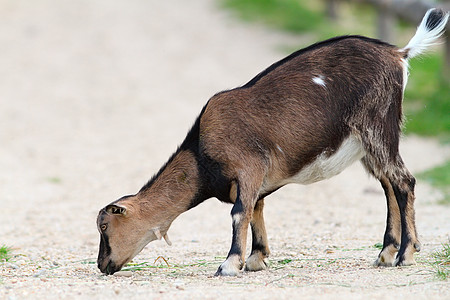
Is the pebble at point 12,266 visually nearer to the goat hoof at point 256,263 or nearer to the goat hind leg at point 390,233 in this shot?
the goat hoof at point 256,263

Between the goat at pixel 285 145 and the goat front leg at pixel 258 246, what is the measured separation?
2cm

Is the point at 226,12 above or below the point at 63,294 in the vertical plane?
above

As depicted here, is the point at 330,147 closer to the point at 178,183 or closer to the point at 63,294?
the point at 178,183

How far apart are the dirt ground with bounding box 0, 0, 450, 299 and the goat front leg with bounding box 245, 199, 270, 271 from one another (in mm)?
127

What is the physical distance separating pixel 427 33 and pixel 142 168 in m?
5.93

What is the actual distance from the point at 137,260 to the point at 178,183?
1.09 meters

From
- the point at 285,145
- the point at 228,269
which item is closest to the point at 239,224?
the point at 228,269

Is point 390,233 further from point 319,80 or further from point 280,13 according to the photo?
point 280,13

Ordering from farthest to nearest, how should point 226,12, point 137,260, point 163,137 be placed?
point 226,12 < point 163,137 < point 137,260

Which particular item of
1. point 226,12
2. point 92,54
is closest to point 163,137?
point 92,54

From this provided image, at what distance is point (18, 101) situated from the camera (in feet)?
51.6

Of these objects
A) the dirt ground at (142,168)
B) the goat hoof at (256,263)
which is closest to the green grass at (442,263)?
the dirt ground at (142,168)

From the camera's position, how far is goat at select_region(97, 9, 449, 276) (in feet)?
20.0

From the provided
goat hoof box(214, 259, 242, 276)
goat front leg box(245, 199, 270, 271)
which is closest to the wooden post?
goat front leg box(245, 199, 270, 271)
